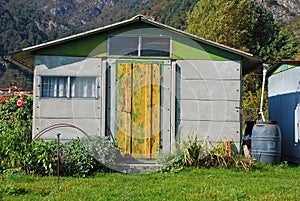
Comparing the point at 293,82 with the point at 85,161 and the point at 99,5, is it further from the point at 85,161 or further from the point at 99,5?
the point at 99,5

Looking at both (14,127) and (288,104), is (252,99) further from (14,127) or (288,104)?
(14,127)

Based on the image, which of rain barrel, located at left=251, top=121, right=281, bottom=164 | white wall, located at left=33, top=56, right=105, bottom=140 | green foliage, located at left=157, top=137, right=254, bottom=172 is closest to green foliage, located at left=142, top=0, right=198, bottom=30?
rain barrel, located at left=251, top=121, right=281, bottom=164

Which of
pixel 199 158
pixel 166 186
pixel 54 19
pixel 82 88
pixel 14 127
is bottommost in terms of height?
pixel 166 186

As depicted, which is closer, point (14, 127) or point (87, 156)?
point (87, 156)

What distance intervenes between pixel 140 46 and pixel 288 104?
4756mm

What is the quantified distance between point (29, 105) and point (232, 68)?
5.43m

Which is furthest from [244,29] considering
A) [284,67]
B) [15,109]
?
[15,109]

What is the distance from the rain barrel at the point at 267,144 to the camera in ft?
37.4

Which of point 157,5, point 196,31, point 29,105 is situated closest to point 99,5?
point 157,5

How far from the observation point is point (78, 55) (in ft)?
37.0

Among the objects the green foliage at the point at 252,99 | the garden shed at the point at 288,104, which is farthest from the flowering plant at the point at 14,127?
the green foliage at the point at 252,99

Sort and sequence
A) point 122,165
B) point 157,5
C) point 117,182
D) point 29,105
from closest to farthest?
point 117,182 < point 122,165 < point 29,105 < point 157,5

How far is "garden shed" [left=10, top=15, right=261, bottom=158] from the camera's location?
11164 mm

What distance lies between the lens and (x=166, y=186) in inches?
333
